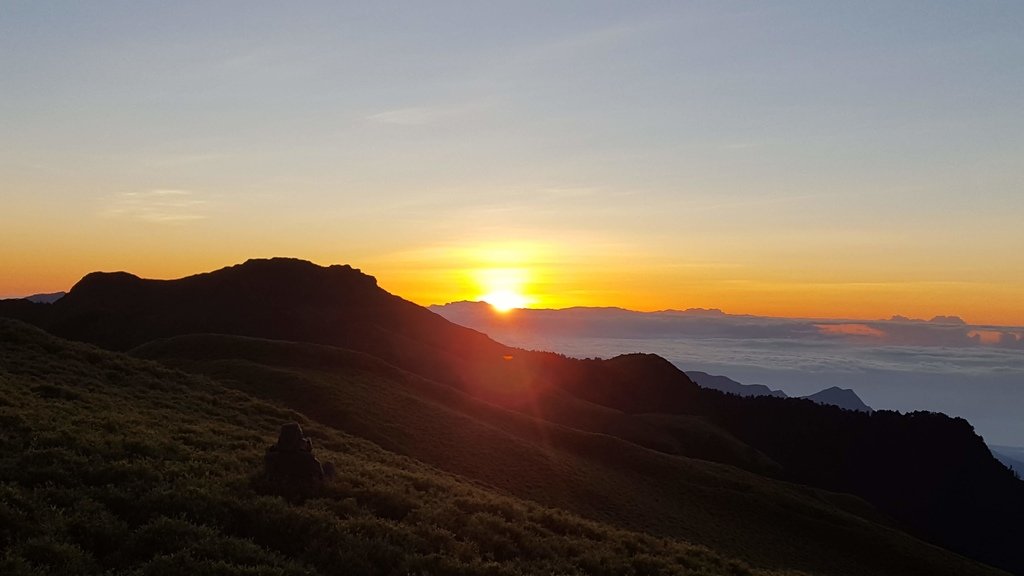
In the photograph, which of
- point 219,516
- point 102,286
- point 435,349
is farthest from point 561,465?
point 102,286

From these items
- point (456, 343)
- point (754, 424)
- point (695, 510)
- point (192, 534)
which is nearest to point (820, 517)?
point (695, 510)

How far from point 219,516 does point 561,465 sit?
1685 inches

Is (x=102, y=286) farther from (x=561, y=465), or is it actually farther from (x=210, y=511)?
(x=210, y=511)

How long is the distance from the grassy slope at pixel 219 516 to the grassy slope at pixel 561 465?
22.4 m

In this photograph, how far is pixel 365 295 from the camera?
512 ft

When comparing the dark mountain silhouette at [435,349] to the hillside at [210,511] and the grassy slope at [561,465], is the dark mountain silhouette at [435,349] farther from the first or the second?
the hillside at [210,511]

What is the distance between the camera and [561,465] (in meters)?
57.7

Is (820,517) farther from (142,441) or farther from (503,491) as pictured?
(142,441)

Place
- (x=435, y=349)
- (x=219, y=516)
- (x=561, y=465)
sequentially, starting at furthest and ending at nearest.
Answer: (x=435, y=349), (x=561, y=465), (x=219, y=516)

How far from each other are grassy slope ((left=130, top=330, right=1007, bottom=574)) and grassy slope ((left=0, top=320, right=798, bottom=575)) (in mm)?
22397

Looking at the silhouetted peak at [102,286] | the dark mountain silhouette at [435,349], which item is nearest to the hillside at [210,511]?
the dark mountain silhouette at [435,349]

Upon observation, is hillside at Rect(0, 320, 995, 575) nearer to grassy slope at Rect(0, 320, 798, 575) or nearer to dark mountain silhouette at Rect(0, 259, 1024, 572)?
grassy slope at Rect(0, 320, 798, 575)

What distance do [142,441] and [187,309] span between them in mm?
117290

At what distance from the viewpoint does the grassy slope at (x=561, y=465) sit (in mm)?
50844
